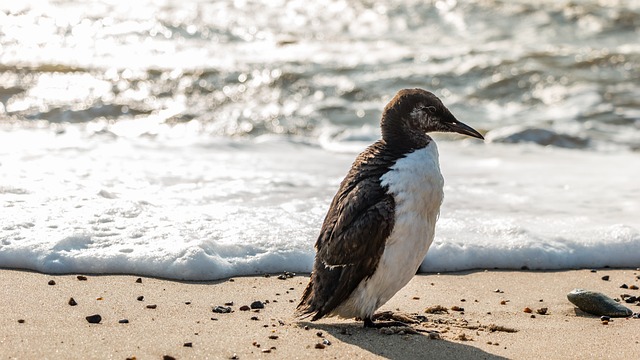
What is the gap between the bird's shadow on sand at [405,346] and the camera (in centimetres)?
501

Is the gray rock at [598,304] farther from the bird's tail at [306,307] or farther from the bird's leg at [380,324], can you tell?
the bird's tail at [306,307]

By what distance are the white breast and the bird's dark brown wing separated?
0.05m

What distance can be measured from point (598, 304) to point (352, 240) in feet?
5.39

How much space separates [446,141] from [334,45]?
19.8 ft

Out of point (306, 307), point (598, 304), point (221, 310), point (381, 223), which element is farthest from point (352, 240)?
point (598, 304)

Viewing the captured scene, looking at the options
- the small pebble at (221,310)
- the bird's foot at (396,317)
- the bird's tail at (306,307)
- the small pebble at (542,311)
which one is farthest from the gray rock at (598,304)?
the small pebble at (221,310)

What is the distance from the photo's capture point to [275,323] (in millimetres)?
5523

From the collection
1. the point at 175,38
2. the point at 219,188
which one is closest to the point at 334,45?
the point at 175,38

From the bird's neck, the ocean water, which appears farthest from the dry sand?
the bird's neck

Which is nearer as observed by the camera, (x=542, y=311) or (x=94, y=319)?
(x=94, y=319)

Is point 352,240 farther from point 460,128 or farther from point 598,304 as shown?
point 598,304

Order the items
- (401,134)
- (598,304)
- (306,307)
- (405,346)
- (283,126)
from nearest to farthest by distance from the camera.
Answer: (405,346)
(306,307)
(401,134)
(598,304)
(283,126)

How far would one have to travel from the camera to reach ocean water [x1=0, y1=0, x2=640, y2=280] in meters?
7.07

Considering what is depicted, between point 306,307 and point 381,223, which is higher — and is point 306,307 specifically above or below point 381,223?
below
